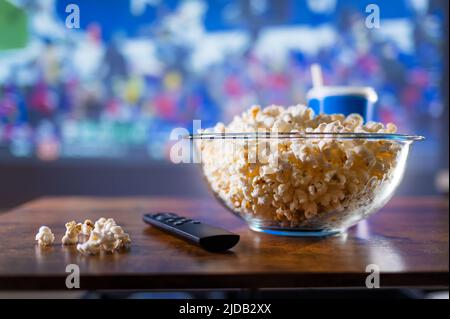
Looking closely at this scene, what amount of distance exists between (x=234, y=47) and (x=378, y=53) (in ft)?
2.65

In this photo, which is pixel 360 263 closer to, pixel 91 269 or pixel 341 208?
pixel 341 208

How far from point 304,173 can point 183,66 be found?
6.53 feet

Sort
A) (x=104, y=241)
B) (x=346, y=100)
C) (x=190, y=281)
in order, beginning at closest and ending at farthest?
(x=190, y=281), (x=104, y=241), (x=346, y=100)

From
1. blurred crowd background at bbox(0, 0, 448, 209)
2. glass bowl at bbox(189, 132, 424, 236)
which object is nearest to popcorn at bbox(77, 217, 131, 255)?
glass bowl at bbox(189, 132, 424, 236)

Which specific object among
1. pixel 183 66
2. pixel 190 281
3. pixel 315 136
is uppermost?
pixel 183 66

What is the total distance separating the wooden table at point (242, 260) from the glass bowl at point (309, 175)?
→ 3 centimetres

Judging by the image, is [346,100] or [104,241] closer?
[104,241]

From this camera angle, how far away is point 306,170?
0.61 meters

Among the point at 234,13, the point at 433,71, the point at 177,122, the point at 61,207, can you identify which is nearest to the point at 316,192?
the point at 61,207

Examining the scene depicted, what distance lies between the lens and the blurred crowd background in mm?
2467

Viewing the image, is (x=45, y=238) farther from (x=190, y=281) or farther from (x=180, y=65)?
(x=180, y=65)

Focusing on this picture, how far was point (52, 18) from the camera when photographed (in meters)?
2.48

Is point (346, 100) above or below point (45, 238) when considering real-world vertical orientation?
above

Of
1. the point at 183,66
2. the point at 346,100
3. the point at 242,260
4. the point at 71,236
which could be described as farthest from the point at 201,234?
the point at 183,66
